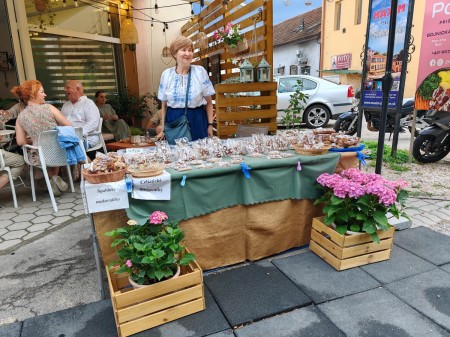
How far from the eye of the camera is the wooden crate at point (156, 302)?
1.87 meters

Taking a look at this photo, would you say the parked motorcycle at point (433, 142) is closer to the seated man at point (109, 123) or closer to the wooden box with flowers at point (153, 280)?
the wooden box with flowers at point (153, 280)

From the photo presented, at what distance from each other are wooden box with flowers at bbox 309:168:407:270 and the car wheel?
7286mm

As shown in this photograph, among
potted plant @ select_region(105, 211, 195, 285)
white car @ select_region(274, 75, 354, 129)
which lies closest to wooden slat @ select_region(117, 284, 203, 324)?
potted plant @ select_region(105, 211, 195, 285)

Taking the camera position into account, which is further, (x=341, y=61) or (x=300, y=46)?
(x=300, y=46)

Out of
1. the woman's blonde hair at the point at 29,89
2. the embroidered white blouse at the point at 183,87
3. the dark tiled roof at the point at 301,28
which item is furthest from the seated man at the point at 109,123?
the dark tiled roof at the point at 301,28

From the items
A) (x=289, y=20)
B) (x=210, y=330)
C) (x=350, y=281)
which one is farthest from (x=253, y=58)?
(x=289, y=20)

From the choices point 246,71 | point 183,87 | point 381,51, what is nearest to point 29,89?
point 183,87

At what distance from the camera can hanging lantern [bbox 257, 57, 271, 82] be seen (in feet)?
13.5

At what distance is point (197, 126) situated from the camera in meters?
3.41

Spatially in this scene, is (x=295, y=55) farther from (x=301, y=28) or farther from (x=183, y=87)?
(x=183, y=87)

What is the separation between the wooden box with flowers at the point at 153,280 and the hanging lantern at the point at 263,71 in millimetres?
2692

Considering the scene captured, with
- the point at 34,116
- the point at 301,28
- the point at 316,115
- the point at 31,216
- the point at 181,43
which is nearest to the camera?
the point at 181,43

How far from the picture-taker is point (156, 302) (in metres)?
1.93

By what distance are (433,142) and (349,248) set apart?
414 cm
